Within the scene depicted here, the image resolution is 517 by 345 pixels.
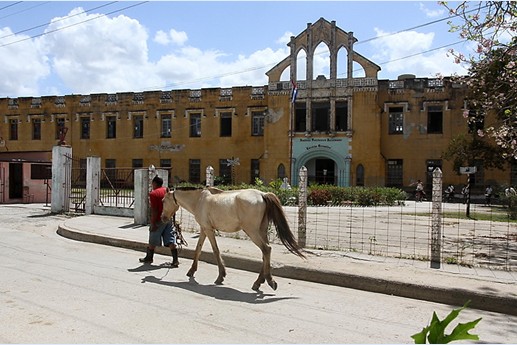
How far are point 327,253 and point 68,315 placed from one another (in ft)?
18.0

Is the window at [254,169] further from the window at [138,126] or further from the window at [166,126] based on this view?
the window at [138,126]

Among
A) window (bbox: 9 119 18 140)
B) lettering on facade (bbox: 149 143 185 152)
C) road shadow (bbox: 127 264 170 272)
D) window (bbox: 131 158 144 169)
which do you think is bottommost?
road shadow (bbox: 127 264 170 272)

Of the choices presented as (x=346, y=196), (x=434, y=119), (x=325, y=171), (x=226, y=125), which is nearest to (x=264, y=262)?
(x=346, y=196)

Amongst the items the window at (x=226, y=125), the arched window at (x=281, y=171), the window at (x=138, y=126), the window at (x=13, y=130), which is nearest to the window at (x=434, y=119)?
the arched window at (x=281, y=171)

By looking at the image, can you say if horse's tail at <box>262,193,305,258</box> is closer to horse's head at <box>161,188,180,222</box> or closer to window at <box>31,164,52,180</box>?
horse's head at <box>161,188,180,222</box>

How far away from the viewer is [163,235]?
8875 millimetres

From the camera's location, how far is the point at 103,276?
7516 mm

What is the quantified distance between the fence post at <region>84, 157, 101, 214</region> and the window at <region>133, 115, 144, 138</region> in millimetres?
23703

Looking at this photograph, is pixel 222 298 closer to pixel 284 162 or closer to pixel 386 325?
pixel 386 325

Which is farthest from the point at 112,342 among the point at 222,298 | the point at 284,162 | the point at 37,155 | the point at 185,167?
the point at 185,167

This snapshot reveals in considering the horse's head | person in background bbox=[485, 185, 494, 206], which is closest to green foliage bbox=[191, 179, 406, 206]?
person in background bbox=[485, 185, 494, 206]

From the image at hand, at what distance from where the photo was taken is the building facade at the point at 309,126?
109 ft

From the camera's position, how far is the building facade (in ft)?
109

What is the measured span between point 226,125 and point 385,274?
3089cm
